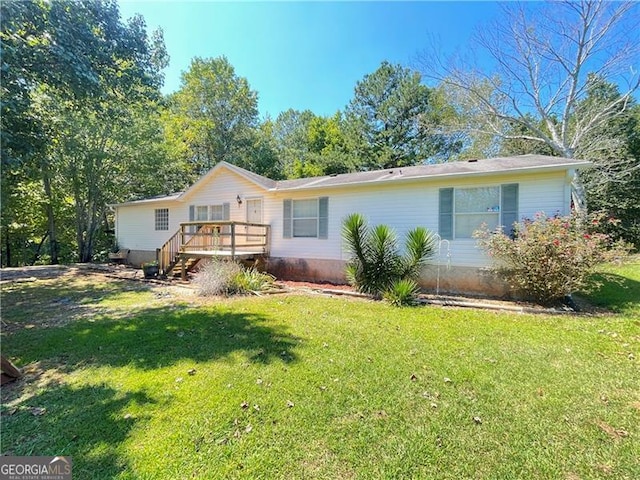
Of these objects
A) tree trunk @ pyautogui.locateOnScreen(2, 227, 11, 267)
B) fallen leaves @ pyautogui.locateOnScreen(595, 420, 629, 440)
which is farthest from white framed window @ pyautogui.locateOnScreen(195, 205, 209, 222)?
tree trunk @ pyautogui.locateOnScreen(2, 227, 11, 267)

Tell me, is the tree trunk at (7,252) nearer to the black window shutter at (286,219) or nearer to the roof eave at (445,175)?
the black window shutter at (286,219)

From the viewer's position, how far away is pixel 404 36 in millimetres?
13773

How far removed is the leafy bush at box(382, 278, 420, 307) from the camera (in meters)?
7.39

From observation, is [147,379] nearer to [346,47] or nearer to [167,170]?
[346,47]

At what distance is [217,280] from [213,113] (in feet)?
75.0

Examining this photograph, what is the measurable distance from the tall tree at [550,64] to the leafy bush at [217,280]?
47.6ft

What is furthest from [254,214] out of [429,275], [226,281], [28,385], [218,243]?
[28,385]

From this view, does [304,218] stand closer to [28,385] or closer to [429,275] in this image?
[429,275]

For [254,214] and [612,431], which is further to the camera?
[254,214]

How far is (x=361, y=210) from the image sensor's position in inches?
400

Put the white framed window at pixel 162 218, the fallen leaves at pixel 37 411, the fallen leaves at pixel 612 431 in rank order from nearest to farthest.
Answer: the fallen leaves at pixel 612 431 → the fallen leaves at pixel 37 411 → the white framed window at pixel 162 218

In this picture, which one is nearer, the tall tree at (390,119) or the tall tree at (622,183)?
the tall tree at (622,183)

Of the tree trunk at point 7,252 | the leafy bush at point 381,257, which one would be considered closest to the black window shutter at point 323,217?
the leafy bush at point 381,257

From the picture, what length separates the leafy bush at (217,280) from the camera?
853 cm
